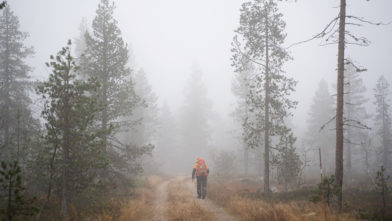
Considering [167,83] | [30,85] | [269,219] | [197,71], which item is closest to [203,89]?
[197,71]

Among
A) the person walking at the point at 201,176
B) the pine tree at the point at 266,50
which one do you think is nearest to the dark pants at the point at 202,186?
the person walking at the point at 201,176

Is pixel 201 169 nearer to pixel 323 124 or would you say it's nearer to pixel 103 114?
pixel 103 114

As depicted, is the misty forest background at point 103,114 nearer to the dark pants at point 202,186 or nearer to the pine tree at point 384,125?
the pine tree at point 384,125

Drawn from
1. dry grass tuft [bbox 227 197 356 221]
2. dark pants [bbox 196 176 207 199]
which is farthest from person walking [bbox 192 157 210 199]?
dry grass tuft [bbox 227 197 356 221]

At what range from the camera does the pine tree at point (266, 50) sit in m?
12.3

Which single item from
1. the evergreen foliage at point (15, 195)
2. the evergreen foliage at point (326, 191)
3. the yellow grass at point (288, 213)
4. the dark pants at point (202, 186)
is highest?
the evergreen foliage at point (15, 195)

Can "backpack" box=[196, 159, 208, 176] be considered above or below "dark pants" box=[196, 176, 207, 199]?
above

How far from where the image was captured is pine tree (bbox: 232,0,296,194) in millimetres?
12281

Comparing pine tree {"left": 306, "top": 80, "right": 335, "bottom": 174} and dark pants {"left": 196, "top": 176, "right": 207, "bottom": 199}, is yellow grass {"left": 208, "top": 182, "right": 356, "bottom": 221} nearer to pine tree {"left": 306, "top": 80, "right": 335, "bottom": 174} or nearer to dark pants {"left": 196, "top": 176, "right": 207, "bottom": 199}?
dark pants {"left": 196, "top": 176, "right": 207, "bottom": 199}

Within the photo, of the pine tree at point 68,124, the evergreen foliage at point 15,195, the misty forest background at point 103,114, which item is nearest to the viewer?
the evergreen foliage at point 15,195

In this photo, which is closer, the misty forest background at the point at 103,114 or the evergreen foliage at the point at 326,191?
the misty forest background at the point at 103,114

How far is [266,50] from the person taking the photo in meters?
12.8

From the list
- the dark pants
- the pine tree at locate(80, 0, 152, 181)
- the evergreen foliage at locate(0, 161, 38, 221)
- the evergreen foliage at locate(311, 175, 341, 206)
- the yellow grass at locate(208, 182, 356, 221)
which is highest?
the pine tree at locate(80, 0, 152, 181)

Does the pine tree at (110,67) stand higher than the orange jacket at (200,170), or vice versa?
the pine tree at (110,67)
